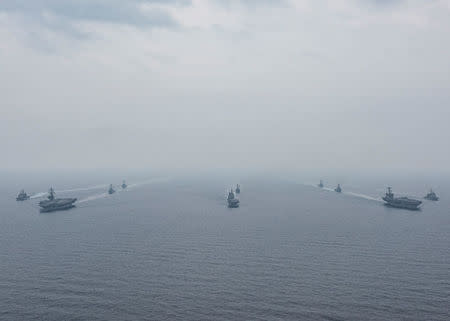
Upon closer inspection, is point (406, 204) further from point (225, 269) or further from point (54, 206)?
point (54, 206)

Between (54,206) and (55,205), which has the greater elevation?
(55,205)

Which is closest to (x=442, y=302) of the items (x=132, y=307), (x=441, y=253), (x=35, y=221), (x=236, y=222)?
(x=441, y=253)

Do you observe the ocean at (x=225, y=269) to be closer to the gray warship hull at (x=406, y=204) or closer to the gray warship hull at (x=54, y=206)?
the gray warship hull at (x=54, y=206)

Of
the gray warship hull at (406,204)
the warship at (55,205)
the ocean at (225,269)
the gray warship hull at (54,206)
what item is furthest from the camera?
the gray warship hull at (406,204)

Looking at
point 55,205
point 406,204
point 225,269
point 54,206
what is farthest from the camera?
point 406,204

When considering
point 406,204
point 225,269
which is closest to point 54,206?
point 225,269

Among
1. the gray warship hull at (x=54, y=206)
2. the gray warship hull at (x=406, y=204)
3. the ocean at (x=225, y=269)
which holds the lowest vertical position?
the ocean at (x=225, y=269)

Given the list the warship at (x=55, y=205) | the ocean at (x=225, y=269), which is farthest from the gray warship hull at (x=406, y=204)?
the warship at (x=55, y=205)

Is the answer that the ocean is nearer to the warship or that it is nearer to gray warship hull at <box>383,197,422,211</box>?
the warship
